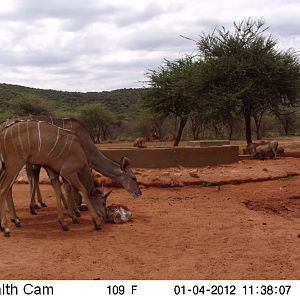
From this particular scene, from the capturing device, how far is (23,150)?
26.7ft

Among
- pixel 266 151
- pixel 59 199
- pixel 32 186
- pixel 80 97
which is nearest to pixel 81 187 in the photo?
pixel 59 199

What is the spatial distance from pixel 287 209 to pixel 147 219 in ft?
10.6

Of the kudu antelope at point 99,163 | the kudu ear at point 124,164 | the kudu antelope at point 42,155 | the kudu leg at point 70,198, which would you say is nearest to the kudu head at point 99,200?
the kudu antelope at point 42,155

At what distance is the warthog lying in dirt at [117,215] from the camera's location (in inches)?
353

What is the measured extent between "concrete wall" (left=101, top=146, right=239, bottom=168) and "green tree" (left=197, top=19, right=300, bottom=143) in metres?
5.84

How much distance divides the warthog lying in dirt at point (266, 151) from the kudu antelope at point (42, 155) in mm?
11549

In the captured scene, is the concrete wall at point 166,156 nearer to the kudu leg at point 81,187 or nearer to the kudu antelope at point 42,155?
the kudu antelope at point 42,155

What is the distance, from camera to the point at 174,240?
24.6 ft

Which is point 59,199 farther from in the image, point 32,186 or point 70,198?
point 32,186

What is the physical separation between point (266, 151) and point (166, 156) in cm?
554

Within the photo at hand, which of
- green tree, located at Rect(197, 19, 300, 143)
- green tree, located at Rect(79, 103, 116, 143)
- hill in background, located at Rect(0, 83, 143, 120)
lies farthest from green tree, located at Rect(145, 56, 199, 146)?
hill in background, located at Rect(0, 83, 143, 120)

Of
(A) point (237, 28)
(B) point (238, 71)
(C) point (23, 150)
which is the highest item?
(A) point (237, 28)

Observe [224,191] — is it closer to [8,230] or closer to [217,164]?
[217,164]
